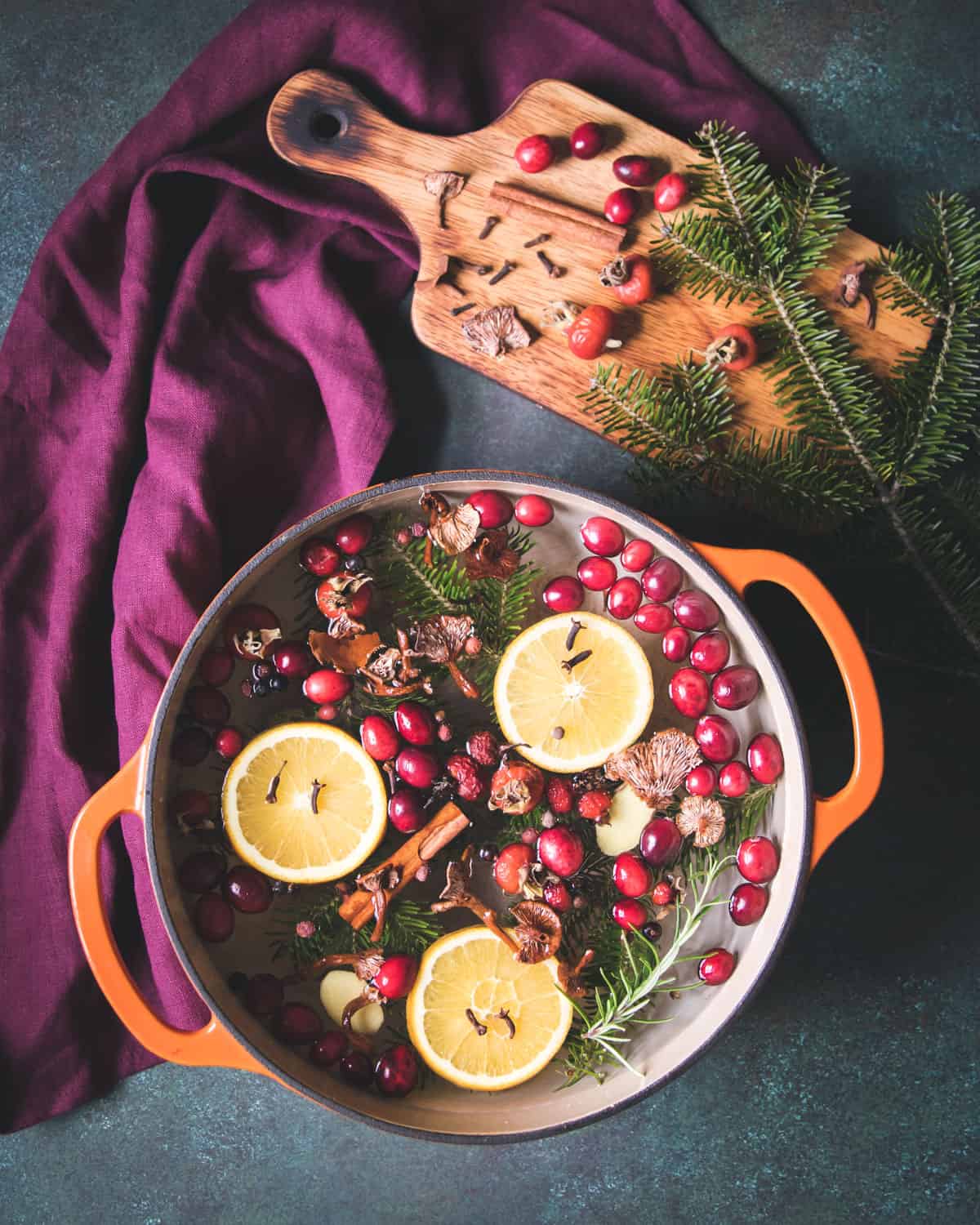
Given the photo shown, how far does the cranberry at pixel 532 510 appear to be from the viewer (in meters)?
1.03

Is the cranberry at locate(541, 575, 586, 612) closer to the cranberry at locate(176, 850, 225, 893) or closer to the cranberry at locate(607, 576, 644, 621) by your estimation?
the cranberry at locate(607, 576, 644, 621)

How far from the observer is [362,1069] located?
42.6 inches

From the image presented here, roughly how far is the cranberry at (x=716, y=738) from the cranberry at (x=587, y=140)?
674mm

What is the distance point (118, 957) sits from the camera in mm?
1000

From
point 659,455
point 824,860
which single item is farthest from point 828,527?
point 824,860

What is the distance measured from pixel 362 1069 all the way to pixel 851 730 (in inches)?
28.1

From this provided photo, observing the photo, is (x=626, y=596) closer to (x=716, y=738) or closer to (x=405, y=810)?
(x=716, y=738)

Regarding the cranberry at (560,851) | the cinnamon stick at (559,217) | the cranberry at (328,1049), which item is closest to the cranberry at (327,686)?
the cranberry at (560,851)

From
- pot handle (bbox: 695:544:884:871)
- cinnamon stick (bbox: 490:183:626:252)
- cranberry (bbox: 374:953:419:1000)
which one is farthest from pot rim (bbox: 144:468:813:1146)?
cinnamon stick (bbox: 490:183:626:252)

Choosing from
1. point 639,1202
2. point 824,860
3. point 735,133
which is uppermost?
point 735,133

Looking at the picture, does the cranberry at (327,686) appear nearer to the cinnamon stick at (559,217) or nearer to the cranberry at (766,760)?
the cranberry at (766,760)

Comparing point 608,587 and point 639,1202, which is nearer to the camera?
point 608,587

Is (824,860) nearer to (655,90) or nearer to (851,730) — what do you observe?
(851,730)

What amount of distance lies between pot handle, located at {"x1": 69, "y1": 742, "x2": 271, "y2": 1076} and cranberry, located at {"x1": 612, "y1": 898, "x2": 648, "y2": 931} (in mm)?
401
